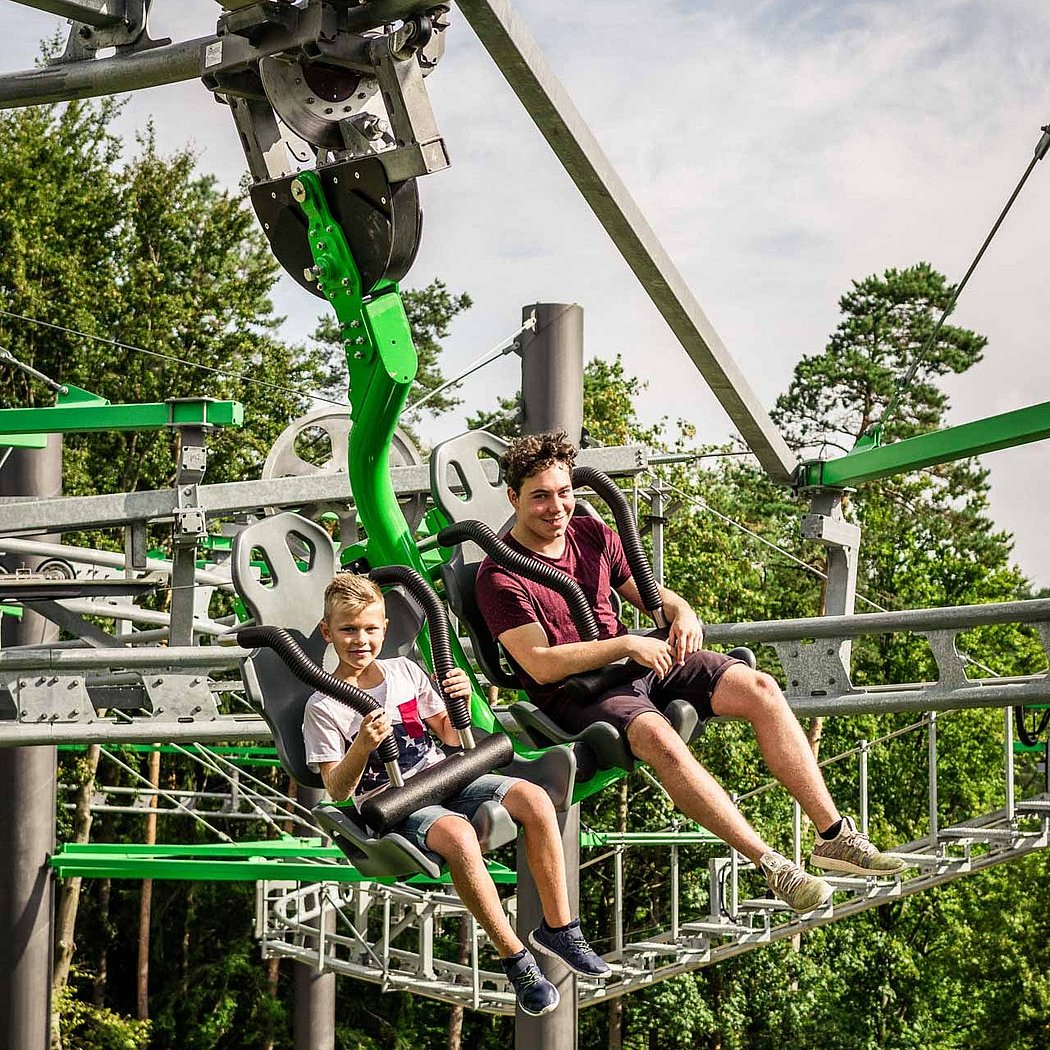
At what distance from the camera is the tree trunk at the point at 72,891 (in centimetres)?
1761

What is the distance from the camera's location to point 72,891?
1850 cm

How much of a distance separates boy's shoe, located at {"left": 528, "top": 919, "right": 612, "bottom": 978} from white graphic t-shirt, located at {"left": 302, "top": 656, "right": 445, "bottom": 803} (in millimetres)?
516

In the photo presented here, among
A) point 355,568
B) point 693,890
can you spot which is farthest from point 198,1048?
point 355,568

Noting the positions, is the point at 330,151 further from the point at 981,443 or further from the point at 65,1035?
the point at 65,1035

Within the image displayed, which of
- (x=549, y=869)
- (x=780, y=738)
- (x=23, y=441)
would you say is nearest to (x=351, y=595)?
(x=549, y=869)

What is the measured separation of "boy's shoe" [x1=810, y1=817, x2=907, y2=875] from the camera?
4121 mm

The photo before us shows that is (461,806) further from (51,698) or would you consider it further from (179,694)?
(51,698)

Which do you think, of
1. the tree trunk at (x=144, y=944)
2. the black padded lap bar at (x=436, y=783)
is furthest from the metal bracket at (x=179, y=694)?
the tree trunk at (x=144, y=944)

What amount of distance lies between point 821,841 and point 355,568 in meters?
1.53

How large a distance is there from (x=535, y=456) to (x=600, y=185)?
0.74 m

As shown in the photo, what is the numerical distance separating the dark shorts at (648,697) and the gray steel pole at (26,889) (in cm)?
618

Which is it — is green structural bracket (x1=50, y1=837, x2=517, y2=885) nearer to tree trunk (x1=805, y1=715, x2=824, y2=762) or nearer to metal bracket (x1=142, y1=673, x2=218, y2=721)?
metal bracket (x1=142, y1=673, x2=218, y2=721)

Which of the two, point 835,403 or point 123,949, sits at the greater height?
point 835,403

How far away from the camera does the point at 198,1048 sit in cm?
2006
